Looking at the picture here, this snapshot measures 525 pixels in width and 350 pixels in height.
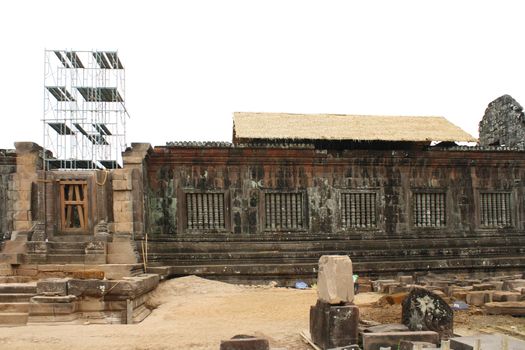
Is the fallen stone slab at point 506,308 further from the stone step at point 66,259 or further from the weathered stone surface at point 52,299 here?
the stone step at point 66,259

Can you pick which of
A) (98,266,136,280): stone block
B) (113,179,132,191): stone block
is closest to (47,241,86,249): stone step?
(98,266,136,280): stone block

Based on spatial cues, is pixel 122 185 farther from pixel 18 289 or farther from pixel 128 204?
pixel 18 289

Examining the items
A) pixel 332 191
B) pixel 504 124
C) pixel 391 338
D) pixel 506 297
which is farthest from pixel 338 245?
pixel 504 124

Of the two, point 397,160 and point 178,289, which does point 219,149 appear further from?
point 397,160

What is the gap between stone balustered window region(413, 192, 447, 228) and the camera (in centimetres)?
1669

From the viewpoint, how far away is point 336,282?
7934mm

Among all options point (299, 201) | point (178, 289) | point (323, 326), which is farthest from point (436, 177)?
point (323, 326)

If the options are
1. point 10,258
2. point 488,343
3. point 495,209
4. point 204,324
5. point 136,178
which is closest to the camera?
point 488,343

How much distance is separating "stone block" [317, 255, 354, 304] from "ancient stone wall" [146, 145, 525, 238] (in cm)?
747

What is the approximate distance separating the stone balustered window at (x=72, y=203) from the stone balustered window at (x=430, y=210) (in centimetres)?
1025

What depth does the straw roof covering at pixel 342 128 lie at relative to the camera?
16578 millimetres

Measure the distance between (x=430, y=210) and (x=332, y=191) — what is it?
11.4 ft

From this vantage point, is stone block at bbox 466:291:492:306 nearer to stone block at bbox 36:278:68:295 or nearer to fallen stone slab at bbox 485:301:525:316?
fallen stone slab at bbox 485:301:525:316

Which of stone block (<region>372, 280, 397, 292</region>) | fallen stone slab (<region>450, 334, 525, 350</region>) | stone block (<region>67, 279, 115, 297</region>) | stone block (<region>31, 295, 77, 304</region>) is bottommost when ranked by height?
stone block (<region>372, 280, 397, 292</region>)
